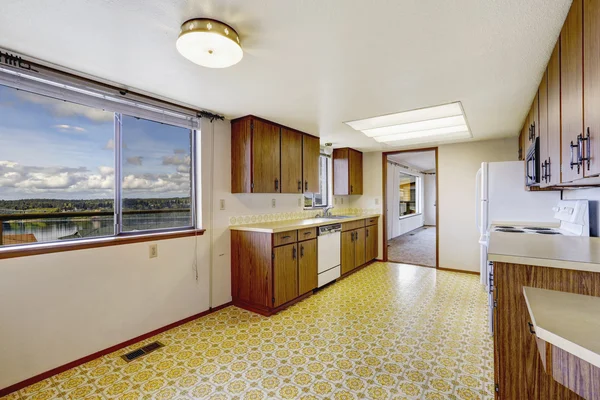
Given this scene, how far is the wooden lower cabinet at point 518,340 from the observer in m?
1.49

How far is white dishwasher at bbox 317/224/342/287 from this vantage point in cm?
374

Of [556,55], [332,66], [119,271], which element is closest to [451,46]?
[556,55]

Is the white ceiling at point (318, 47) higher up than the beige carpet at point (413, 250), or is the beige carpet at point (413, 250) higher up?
the white ceiling at point (318, 47)

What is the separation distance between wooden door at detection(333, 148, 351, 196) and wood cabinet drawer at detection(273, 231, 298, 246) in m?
2.14

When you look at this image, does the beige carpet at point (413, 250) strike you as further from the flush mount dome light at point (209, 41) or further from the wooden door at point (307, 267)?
the flush mount dome light at point (209, 41)

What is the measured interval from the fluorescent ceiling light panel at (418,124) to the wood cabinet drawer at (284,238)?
1.49m

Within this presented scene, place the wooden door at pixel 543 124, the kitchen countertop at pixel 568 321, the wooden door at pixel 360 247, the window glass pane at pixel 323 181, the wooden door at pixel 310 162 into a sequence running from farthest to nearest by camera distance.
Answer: the window glass pane at pixel 323 181 < the wooden door at pixel 360 247 < the wooden door at pixel 310 162 < the wooden door at pixel 543 124 < the kitchen countertop at pixel 568 321

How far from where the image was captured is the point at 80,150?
2.29 meters

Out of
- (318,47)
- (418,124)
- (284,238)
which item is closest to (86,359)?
(284,238)

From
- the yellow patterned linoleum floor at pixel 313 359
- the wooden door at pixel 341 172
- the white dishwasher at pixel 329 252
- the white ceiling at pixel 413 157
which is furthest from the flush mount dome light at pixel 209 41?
the white ceiling at pixel 413 157

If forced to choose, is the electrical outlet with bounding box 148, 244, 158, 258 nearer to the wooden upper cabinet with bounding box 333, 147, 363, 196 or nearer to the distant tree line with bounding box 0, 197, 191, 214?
the distant tree line with bounding box 0, 197, 191, 214

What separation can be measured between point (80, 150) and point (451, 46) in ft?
9.11

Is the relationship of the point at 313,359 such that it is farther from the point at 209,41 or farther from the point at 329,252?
the point at 209,41

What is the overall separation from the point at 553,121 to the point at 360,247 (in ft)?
10.8
